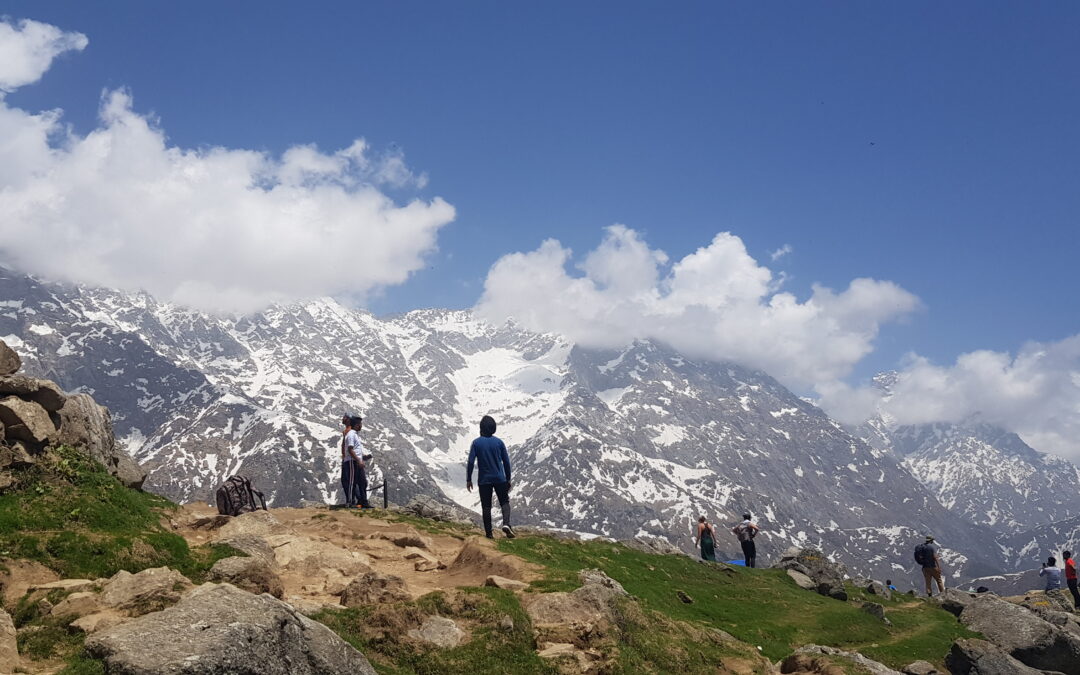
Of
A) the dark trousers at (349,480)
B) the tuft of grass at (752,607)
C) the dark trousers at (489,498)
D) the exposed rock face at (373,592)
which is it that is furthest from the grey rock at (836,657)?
the dark trousers at (349,480)

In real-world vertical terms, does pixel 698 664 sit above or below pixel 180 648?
below

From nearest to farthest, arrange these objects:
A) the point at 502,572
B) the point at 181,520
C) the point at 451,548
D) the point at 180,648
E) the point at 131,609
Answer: the point at 180,648, the point at 131,609, the point at 502,572, the point at 181,520, the point at 451,548

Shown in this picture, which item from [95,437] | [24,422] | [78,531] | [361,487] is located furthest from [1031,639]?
[24,422]

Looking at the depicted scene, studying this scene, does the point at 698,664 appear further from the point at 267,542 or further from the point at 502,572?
the point at 267,542

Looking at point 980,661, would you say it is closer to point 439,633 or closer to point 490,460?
point 490,460

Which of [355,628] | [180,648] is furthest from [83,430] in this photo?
[180,648]

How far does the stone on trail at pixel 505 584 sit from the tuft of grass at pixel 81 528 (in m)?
7.87

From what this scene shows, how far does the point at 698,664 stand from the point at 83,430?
21.7m

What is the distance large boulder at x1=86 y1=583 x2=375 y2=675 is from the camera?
10742 mm

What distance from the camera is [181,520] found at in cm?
2562

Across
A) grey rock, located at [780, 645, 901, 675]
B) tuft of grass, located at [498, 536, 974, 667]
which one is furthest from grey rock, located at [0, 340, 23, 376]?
grey rock, located at [780, 645, 901, 675]

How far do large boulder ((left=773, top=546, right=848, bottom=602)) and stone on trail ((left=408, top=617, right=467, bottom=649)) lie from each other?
105ft

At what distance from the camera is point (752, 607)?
1243 inches

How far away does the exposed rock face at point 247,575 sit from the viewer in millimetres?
17359
